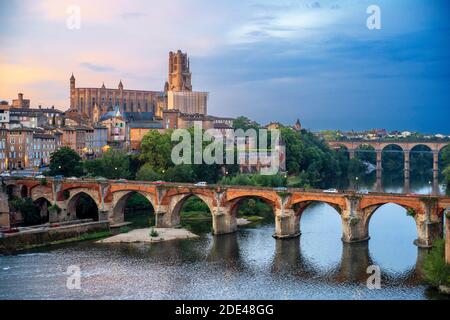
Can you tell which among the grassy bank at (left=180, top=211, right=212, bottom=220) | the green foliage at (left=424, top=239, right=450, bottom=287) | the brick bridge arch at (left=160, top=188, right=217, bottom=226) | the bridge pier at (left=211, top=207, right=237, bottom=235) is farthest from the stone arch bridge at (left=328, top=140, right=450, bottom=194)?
the green foliage at (left=424, top=239, right=450, bottom=287)

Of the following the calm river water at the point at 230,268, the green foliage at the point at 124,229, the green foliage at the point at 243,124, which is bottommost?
the calm river water at the point at 230,268

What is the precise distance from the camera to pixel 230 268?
46.8m

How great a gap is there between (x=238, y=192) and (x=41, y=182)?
20874mm

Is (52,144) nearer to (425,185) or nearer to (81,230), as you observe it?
(81,230)

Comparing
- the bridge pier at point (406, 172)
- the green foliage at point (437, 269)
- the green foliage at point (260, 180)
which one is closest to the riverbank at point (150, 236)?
the green foliage at point (260, 180)

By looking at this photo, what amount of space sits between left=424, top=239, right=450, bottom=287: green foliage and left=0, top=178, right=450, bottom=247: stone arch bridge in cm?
889

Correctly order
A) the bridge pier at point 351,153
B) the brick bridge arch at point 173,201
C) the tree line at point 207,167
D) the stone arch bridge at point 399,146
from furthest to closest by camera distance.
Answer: the bridge pier at point 351,153 → the stone arch bridge at point 399,146 → the tree line at point 207,167 → the brick bridge arch at point 173,201

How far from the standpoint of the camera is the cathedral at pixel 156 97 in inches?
5591

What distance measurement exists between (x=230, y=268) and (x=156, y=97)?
106965mm

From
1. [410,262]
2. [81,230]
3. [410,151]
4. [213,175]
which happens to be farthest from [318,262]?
[410,151]

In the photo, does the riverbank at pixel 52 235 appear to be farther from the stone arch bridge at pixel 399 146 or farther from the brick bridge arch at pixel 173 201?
the stone arch bridge at pixel 399 146

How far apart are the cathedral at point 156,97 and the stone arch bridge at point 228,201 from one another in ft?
242

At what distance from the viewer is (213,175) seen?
3472 inches

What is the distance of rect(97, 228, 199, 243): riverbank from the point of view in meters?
56.4
